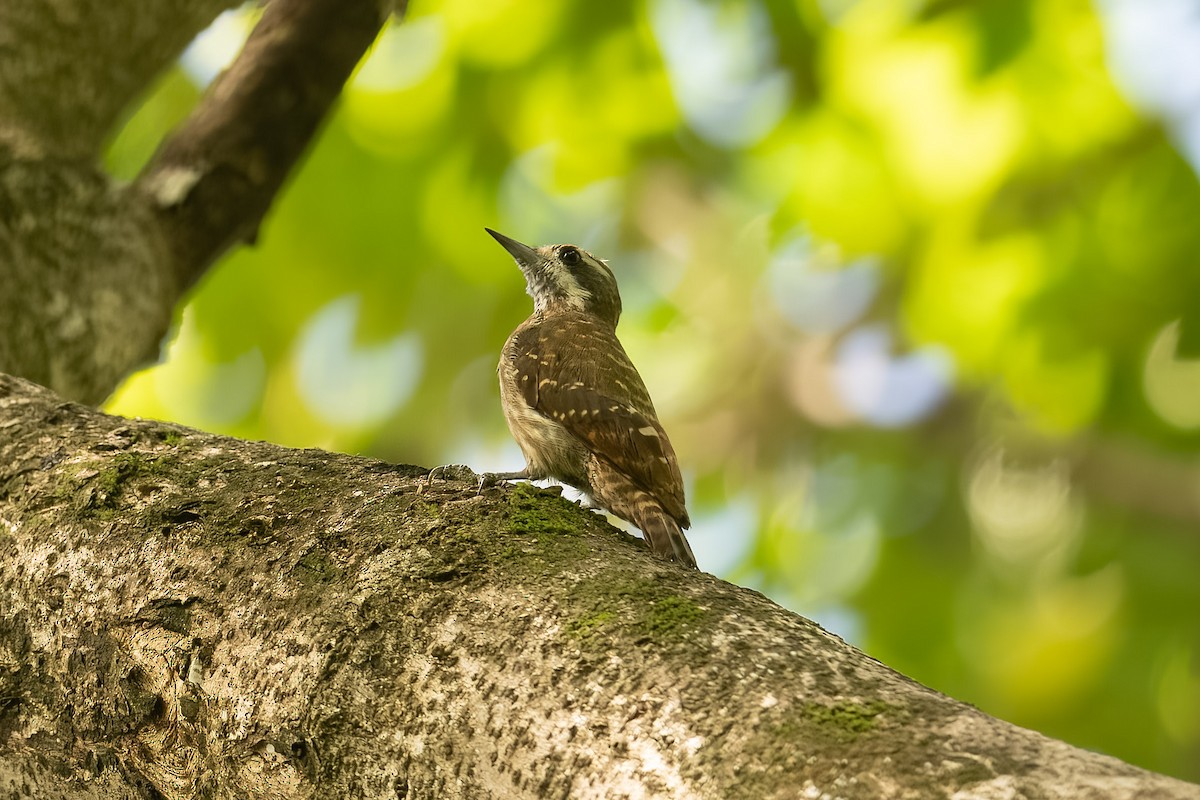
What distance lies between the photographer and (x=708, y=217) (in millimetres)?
6000

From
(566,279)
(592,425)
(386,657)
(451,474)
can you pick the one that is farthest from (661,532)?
(566,279)

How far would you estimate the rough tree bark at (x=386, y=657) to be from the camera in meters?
1.22

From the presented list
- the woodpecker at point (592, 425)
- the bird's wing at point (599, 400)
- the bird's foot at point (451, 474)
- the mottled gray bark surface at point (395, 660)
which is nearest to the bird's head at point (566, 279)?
the woodpecker at point (592, 425)

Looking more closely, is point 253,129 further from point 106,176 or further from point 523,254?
point 523,254

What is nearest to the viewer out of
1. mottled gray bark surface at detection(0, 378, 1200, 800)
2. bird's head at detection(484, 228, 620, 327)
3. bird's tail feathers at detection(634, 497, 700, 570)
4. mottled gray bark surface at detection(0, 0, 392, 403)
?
mottled gray bark surface at detection(0, 378, 1200, 800)

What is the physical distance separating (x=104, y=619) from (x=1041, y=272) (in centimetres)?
427

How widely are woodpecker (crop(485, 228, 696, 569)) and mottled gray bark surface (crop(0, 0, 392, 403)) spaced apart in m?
0.99

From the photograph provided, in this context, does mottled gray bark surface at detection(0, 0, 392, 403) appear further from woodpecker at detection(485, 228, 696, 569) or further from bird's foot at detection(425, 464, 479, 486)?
bird's foot at detection(425, 464, 479, 486)

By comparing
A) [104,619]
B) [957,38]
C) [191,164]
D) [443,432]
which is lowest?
[104,619]

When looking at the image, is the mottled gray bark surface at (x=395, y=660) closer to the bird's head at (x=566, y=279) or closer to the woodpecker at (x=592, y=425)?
the woodpecker at (x=592, y=425)

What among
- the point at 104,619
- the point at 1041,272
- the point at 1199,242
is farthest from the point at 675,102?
the point at 104,619

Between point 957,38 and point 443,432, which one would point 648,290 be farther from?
point 957,38

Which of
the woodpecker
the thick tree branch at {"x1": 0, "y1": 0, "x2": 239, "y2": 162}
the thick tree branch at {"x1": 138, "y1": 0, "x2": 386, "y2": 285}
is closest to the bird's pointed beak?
the woodpecker

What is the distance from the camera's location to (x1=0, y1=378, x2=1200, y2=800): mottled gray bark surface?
1213mm
